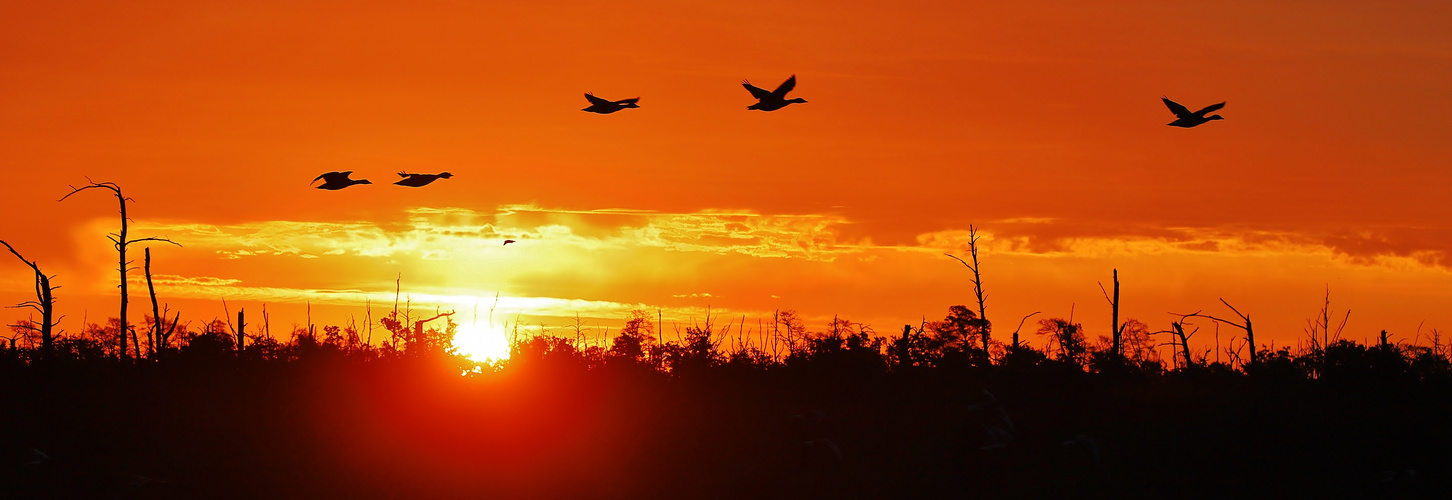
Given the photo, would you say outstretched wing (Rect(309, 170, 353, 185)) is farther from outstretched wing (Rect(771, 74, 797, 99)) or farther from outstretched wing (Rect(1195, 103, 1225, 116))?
outstretched wing (Rect(1195, 103, 1225, 116))

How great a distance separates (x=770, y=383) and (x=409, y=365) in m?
11.8

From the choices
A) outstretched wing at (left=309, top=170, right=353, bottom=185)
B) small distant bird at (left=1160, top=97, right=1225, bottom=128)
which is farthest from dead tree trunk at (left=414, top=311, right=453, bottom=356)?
small distant bird at (left=1160, top=97, right=1225, bottom=128)

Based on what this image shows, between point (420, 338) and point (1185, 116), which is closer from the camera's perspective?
point (1185, 116)

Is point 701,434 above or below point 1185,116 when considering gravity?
below

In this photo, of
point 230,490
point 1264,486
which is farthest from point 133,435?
point 1264,486

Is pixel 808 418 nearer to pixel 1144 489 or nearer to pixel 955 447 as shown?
pixel 955 447

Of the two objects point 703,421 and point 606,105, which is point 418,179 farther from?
point 703,421

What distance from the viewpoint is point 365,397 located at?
4538 centimetres

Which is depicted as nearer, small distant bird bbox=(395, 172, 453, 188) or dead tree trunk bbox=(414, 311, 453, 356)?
small distant bird bbox=(395, 172, 453, 188)

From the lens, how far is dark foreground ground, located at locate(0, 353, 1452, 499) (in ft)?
127

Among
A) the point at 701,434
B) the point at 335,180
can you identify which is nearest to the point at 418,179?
the point at 335,180

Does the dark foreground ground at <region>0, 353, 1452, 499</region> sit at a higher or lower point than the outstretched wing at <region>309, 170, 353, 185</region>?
lower

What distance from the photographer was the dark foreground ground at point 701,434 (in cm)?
3869

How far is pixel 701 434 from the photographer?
141 feet
